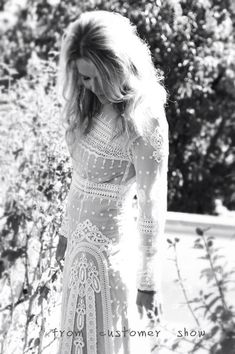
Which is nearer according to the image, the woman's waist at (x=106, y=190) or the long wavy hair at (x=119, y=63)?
the long wavy hair at (x=119, y=63)

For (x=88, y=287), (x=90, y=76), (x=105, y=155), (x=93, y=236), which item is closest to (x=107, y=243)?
(x=93, y=236)

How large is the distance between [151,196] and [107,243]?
0.25 meters

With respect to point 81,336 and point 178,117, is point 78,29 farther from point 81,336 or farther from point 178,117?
point 178,117

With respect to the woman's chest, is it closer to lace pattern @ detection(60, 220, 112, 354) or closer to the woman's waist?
the woman's waist

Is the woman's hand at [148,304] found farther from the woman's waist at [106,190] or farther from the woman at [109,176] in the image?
the woman's waist at [106,190]

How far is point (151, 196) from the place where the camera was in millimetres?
1976

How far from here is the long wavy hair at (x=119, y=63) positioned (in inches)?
76.4

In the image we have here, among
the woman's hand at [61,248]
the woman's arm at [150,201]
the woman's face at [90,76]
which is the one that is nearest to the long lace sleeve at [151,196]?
the woman's arm at [150,201]

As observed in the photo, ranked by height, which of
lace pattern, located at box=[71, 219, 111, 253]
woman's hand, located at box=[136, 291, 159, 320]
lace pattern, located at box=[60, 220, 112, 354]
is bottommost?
woman's hand, located at box=[136, 291, 159, 320]

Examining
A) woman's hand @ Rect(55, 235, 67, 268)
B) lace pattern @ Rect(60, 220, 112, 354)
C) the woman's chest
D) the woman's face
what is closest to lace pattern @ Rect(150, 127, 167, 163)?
the woman's chest

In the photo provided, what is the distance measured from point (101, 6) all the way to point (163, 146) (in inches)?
123

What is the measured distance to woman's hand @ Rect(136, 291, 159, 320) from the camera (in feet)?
6.52

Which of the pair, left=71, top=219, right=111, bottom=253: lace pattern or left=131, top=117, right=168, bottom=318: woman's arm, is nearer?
left=131, top=117, right=168, bottom=318: woman's arm

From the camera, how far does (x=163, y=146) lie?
1969 millimetres
